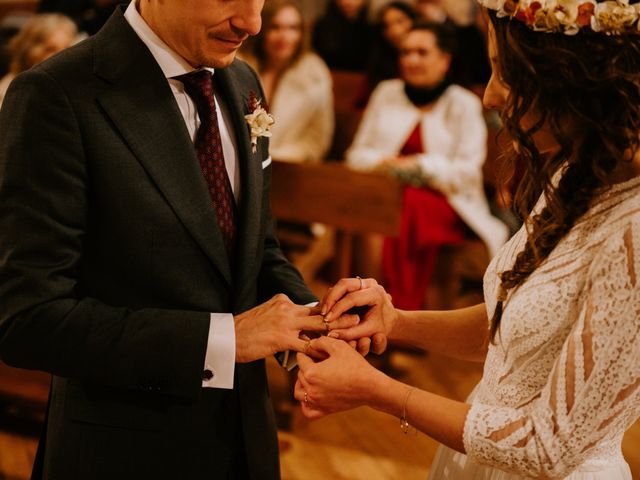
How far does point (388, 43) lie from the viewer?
20.0ft

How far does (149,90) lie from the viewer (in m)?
1.53

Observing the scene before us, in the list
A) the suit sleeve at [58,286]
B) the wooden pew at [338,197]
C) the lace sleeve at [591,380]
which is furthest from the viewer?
the wooden pew at [338,197]

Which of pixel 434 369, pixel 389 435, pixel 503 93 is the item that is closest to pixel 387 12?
pixel 434 369

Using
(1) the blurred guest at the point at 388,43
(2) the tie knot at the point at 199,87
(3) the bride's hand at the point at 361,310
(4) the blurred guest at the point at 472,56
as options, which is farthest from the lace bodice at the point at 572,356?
(4) the blurred guest at the point at 472,56

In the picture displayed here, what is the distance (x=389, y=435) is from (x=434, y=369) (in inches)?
30.2

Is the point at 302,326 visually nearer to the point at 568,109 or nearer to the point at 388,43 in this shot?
the point at 568,109

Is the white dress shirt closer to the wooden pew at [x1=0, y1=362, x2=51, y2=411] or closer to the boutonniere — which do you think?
the boutonniere

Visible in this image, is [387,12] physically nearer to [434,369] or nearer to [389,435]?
[434,369]

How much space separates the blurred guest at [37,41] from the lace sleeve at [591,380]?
3.86m

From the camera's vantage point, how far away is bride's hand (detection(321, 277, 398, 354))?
1704 mm

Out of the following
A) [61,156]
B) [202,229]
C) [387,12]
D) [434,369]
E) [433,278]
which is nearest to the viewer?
[61,156]

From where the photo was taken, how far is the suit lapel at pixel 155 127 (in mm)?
1483

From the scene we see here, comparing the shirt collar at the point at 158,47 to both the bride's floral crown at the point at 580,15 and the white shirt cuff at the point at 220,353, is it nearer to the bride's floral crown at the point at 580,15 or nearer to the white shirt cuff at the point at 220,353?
the white shirt cuff at the point at 220,353

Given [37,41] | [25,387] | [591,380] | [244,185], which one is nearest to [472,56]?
[37,41]
